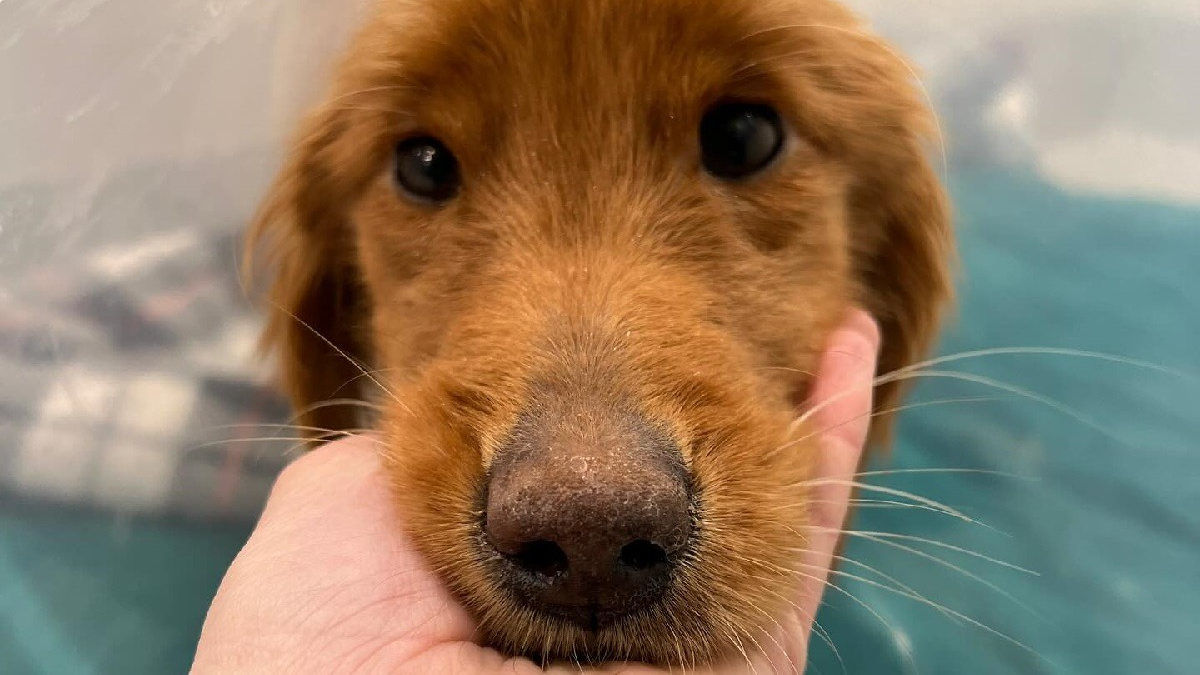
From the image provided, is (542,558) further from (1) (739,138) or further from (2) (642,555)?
(1) (739,138)

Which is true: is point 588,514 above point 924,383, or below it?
above

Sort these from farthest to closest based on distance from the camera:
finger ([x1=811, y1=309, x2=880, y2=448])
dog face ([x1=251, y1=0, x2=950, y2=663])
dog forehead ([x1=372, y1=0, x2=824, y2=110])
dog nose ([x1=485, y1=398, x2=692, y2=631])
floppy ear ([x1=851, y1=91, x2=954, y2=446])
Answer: floppy ear ([x1=851, y1=91, x2=954, y2=446]) → finger ([x1=811, y1=309, x2=880, y2=448]) → dog forehead ([x1=372, y1=0, x2=824, y2=110]) → dog face ([x1=251, y1=0, x2=950, y2=663]) → dog nose ([x1=485, y1=398, x2=692, y2=631])

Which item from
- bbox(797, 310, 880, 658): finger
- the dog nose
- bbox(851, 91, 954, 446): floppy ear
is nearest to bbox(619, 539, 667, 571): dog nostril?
the dog nose

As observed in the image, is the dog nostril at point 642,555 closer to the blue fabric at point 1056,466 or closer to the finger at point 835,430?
the finger at point 835,430

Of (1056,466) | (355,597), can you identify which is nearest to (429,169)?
(355,597)

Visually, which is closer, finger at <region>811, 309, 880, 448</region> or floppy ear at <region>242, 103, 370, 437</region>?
finger at <region>811, 309, 880, 448</region>

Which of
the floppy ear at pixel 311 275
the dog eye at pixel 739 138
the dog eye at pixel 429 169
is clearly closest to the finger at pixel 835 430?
the dog eye at pixel 739 138

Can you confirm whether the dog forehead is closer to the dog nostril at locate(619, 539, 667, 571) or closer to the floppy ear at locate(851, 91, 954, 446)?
the floppy ear at locate(851, 91, 954, 446)
